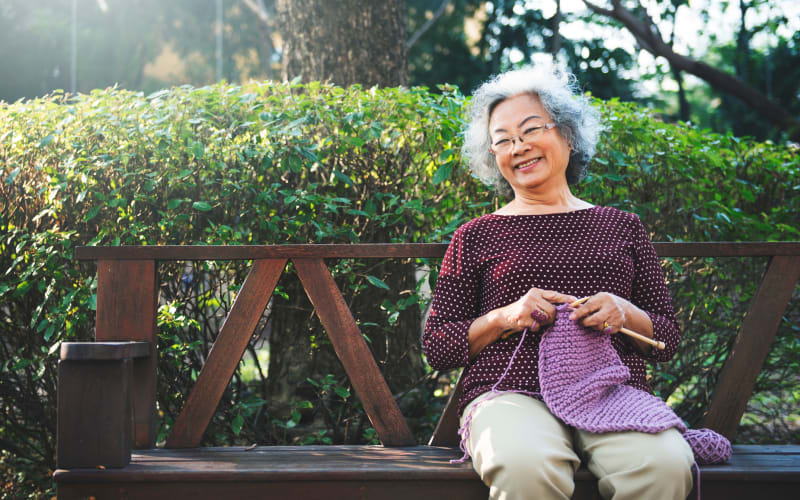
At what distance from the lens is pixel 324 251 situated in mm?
2258

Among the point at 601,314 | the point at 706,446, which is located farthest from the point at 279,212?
the point at 706,446

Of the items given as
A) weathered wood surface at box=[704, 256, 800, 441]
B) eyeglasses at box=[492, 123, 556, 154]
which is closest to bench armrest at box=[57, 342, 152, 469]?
eyeglasses at box=[492, 123, 556, 154]

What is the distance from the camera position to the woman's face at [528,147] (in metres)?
2.21

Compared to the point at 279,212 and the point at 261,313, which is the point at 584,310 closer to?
the point at 261,313

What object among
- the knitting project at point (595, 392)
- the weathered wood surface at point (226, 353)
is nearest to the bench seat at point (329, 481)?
the knitting project at point (595, 392)

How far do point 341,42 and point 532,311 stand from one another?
2.45 m

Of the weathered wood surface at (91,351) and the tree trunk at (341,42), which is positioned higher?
the tree trunk at (341,42)

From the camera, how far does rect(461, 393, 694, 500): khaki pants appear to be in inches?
68.3

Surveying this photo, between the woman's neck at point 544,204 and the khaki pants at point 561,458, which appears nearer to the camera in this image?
the khaki pants at point 561,458

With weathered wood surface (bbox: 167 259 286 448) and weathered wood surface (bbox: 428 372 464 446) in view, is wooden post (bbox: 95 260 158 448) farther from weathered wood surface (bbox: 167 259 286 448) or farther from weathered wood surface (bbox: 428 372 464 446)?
weathered wood surface (bbox: 428 372 464 446)

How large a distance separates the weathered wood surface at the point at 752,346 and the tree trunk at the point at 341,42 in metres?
2.37

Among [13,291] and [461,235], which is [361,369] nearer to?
[461,235]

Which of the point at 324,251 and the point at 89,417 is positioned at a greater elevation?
the point at 324,251

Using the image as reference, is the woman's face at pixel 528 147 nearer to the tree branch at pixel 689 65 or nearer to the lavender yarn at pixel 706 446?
the lavender yarn at pixel 706 446
